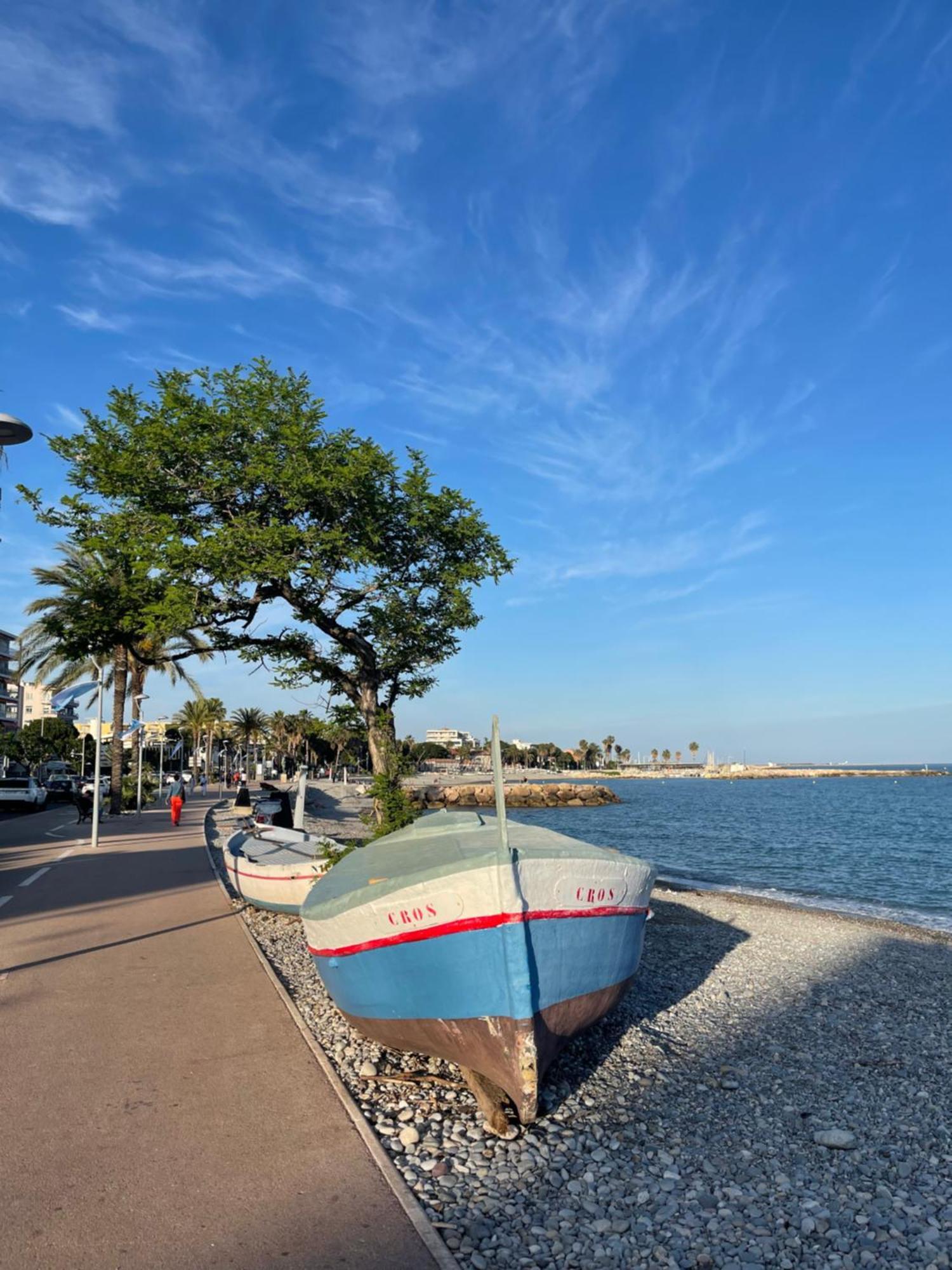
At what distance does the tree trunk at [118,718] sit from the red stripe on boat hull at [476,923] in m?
29.1

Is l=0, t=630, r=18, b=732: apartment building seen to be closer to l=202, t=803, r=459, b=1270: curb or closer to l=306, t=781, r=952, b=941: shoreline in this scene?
l=306, t=781, r=952, b=941: shoreline

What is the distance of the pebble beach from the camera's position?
15.4ft

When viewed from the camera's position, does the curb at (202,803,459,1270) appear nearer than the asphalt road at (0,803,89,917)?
Yes

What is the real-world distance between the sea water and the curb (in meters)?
16.0

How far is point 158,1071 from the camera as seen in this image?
6578 mm

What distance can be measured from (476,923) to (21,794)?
4203 cm

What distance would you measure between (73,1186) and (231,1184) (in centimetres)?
82

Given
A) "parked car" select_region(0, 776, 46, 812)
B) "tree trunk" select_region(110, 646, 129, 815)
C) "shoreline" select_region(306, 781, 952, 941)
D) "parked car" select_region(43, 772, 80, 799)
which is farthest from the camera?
"parked car" select_region(43, 772, 80, 799)

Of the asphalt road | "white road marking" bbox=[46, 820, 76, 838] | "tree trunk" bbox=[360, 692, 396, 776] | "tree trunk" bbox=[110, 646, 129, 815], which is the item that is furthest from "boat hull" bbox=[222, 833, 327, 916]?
"tree trunk" bbox=[110, 646, 129, 815]

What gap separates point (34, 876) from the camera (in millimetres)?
17297

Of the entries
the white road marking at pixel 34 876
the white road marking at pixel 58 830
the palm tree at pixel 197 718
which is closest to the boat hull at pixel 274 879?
the white road marking at pixel 34 876

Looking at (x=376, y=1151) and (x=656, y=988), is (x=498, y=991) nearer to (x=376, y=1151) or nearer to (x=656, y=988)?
(x=376, y=1151)

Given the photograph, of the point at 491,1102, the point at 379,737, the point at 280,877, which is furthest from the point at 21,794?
the point at 491,1102

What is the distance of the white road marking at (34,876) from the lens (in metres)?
16.2
